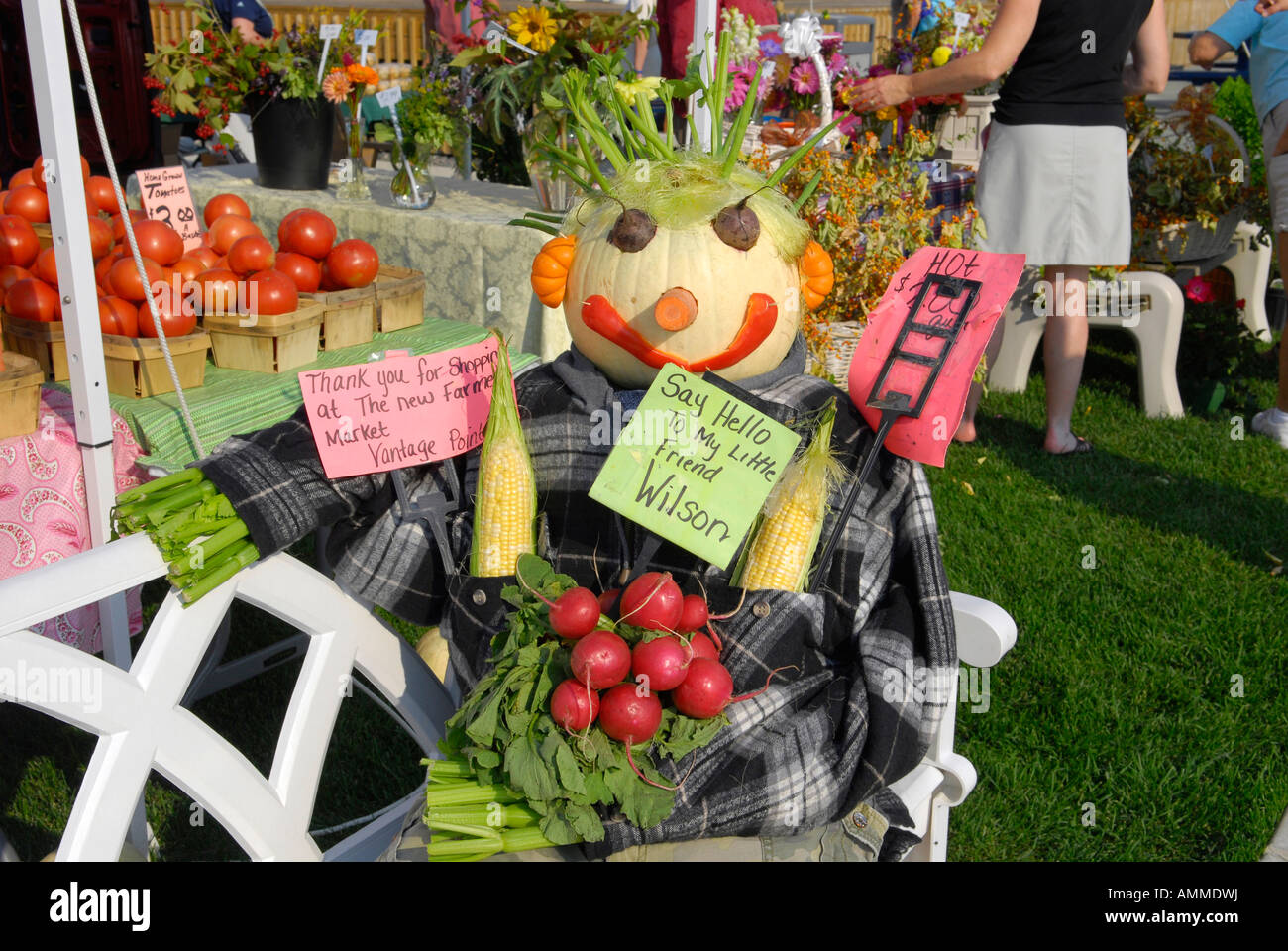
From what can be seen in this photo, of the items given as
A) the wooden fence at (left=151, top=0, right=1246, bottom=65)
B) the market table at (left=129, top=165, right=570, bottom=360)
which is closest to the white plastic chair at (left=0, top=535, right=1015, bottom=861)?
the market table at (left=129, top=165, right=570, bottom=360)

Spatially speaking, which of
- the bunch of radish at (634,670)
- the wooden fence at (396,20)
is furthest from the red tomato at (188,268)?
the wooden fence at (396,20)

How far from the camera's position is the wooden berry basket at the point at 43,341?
7.57 feet

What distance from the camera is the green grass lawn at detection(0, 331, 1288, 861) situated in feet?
8.27

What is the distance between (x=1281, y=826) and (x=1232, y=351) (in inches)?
132

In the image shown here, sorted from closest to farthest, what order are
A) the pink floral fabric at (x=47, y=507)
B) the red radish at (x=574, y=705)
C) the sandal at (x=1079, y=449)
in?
the red radish at (x=574, y=705), the pink floral fabric at (x=47, y=507), the sandal at (x=1079, y=449)

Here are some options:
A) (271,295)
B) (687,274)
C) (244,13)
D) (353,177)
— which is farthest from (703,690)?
(244,13)

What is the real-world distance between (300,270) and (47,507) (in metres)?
0.89

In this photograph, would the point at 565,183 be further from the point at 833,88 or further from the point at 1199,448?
the point at 1199,448

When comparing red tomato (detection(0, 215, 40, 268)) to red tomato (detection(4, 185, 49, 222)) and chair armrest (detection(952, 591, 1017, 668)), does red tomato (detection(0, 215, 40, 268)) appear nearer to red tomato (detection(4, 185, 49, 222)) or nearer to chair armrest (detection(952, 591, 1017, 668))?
red tomato (detection(4, 185, 49, 222))

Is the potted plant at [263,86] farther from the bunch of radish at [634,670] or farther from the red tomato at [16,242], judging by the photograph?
the bunch of radish at [634,670]

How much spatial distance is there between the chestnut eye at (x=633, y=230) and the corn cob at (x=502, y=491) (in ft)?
0.82

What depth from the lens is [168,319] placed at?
2.36 metres

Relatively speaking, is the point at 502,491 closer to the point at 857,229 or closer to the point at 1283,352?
the point at 857,229
